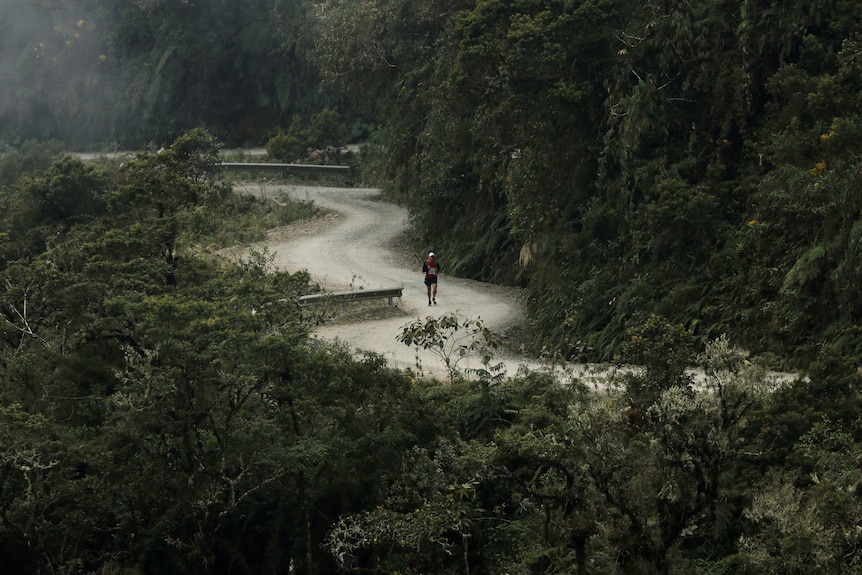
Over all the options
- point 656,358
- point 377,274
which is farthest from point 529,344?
point 656,358

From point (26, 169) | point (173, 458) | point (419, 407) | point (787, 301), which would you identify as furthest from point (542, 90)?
point (26, 169)

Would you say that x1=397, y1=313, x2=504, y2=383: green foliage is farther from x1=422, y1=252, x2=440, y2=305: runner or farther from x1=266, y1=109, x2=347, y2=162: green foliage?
x1=266, y1=109, x2=347, y2=162: green foliage

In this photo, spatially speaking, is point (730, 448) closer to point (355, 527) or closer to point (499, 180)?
point (355, 527)

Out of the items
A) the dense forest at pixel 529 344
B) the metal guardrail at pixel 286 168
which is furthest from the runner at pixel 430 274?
the metal guardrail at pixel 286 168

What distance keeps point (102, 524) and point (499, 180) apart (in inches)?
588

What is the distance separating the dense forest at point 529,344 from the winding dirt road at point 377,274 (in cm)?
103

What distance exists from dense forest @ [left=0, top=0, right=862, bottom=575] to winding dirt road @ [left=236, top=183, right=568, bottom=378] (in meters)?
1.03

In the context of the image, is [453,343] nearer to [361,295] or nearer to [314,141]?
[361,295]

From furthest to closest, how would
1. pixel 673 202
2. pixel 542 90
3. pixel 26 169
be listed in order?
pixel 26 169
pixel 542 90
pixel 673 202

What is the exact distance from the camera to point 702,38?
70.9ft

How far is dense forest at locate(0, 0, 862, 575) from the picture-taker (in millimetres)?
12633

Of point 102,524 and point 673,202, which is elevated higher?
point 673,202

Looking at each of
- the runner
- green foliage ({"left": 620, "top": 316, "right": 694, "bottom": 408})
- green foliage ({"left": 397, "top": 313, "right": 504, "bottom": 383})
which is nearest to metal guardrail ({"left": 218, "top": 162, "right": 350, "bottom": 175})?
the runner

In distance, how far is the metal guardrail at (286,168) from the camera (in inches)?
1720
